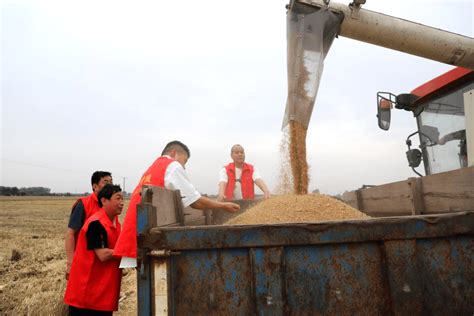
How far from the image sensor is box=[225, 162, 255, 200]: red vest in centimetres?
539

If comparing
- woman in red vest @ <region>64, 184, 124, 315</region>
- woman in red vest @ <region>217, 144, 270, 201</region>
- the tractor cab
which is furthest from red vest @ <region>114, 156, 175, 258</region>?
the tractor cab

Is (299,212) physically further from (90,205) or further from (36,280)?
(36,280)

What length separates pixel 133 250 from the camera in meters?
2.45

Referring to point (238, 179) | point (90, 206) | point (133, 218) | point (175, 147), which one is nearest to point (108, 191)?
point (90, 206)

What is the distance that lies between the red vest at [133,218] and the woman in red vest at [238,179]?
241 cm

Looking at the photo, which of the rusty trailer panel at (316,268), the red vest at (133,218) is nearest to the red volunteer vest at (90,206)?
the red vest at (133,218)

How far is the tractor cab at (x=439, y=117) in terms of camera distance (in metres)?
4.21

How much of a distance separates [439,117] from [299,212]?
2.69m

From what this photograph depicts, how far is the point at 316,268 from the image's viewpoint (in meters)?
1.89

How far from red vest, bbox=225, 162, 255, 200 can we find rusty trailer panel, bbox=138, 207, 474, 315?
3410 millimetres

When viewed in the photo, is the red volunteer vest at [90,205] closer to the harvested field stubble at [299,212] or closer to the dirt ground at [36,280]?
the harvested field stubble at [299,212]

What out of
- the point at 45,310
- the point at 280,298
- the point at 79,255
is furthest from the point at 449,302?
the point at 45,310

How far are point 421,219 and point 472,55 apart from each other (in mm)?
2750

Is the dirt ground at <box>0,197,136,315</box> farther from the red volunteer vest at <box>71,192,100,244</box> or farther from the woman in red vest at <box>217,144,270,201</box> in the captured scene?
the woman in red vest at <box>217,144,270,201</box>
